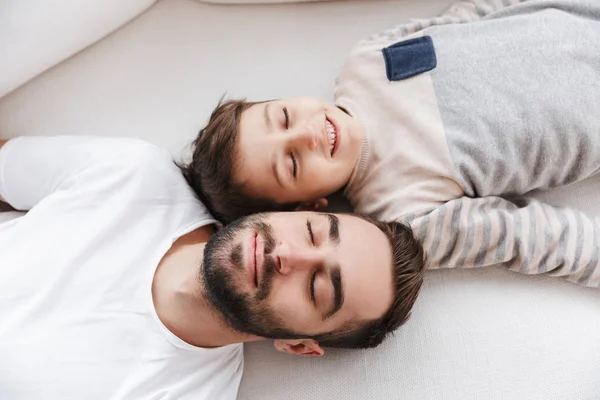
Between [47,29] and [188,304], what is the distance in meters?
0.66

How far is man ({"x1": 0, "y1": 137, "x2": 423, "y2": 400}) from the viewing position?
2.92ft

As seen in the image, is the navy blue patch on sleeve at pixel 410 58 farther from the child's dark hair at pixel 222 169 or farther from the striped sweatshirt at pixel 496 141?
the child's dark hair at pixel 222 169

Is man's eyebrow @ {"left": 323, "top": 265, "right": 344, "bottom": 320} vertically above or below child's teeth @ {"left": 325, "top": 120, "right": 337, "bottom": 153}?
below

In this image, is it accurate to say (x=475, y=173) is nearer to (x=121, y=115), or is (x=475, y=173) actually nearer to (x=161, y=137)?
(x=161, y=137)

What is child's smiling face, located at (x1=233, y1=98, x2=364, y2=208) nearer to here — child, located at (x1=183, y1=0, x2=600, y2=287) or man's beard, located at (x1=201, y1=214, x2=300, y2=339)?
child, located at (x1=183, y1=0, x2=600, y2=287)

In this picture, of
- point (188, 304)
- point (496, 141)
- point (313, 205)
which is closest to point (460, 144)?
point (496, 141)

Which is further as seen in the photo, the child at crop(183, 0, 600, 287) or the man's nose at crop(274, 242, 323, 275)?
the child at crop(183, 0, 600, 287)

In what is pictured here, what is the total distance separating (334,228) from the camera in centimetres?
93

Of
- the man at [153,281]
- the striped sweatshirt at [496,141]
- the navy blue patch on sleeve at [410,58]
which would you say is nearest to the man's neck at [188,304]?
the man at [153,281]

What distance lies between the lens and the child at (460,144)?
39.9 inches

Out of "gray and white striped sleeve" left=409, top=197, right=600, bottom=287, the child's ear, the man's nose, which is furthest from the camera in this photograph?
the child's ear

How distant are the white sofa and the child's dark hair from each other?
12 cm

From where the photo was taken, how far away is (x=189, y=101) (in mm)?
1251

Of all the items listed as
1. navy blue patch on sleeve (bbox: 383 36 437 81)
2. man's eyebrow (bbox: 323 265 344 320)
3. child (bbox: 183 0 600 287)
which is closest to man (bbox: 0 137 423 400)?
man's eyebrow (bbox: 323 265 344 320)
